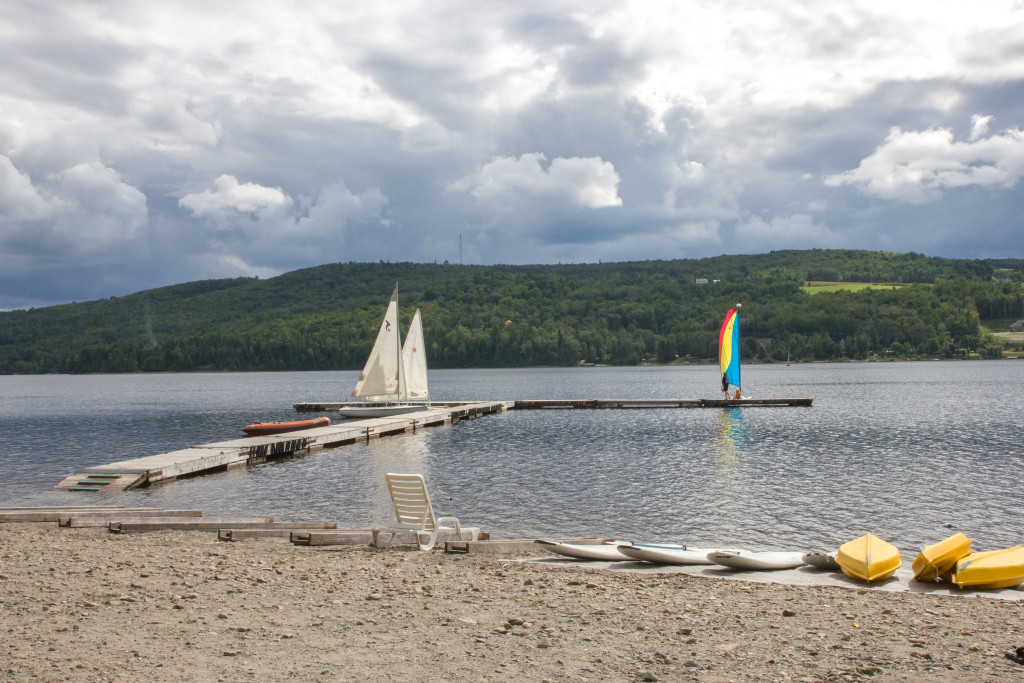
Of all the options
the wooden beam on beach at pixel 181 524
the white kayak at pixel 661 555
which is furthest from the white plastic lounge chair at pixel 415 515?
the wooden beam on beach at pixel 181 524

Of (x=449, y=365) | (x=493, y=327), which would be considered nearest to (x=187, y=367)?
(x=449, y=365)

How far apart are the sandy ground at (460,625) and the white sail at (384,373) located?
33.9 meters

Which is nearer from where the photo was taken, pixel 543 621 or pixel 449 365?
pixel 543 621

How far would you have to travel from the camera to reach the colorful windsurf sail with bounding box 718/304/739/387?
149ft

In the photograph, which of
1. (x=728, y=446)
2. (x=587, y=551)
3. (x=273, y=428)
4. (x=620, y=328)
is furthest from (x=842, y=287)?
(x=587, y=551)

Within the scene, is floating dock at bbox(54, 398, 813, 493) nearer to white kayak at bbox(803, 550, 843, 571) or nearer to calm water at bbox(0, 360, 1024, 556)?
calm water at bbox(0, 360, 1024, 556)

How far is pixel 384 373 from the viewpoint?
45.3 metres

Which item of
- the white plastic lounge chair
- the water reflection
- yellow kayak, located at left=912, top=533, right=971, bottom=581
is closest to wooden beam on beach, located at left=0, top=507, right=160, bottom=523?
the white plastic lounge chair

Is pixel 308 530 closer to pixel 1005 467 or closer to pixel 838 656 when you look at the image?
pixel 838 656

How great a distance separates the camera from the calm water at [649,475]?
15.9 metres

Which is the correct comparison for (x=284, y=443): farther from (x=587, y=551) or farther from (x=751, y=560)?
(x=751, y=560)

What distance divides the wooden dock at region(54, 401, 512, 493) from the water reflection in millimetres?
16080

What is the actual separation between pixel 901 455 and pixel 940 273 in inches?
7767

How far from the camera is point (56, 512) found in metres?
14.5
